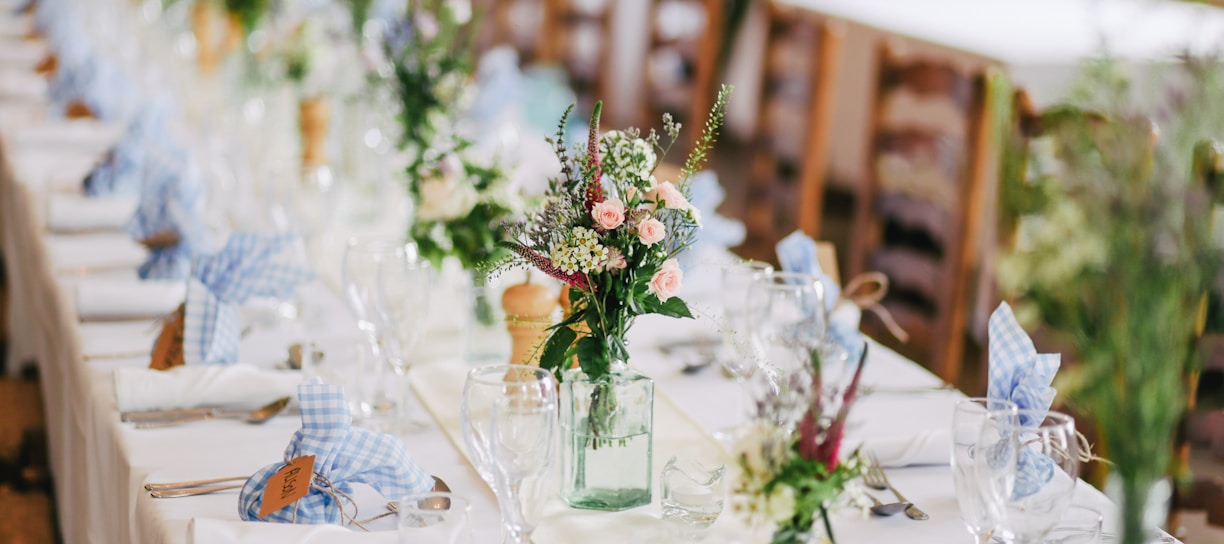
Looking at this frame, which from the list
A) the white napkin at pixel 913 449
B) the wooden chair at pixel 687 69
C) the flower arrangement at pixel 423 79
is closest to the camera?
the white napkin at pixel 913 449

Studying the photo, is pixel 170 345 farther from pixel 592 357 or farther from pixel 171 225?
pixel 592 357

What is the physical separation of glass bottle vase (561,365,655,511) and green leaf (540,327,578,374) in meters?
0.02

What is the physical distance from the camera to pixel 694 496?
131cm

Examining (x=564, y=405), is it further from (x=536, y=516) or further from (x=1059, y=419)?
(x=1059, y=419)

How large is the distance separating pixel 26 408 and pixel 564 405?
1614 mm

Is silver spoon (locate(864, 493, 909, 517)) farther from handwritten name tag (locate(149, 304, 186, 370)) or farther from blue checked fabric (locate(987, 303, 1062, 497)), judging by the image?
handwritten name tag (locate(149, 304, 186, 370))

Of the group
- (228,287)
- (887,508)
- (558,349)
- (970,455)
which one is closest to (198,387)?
(228,287)

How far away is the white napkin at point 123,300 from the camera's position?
1.97 meters

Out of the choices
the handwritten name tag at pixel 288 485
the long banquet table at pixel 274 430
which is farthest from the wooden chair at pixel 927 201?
the handwritten name tag at pixel 288 485

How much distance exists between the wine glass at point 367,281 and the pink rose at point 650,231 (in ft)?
1.46

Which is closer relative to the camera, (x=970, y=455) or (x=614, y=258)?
(x=970, y=455)

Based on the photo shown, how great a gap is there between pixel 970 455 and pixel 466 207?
100 cm

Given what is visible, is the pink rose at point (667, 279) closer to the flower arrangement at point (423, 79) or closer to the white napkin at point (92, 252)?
the flower arrangement at point (423, 79)

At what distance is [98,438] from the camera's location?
164cm
